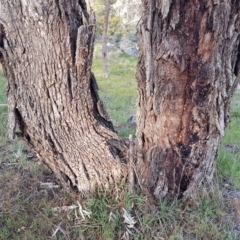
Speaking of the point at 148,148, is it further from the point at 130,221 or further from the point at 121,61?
the point at 121,61

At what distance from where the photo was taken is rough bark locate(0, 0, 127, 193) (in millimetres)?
2051

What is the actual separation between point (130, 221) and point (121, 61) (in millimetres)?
12422

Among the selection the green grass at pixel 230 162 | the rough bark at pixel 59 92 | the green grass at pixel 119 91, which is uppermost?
the rough bark at pixel 59 92

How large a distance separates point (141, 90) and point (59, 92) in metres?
0.52

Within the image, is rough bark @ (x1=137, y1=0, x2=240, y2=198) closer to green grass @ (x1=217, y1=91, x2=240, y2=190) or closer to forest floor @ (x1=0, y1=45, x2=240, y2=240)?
forest floor @ (x1=0, y1=45, x2=240, y2=240)

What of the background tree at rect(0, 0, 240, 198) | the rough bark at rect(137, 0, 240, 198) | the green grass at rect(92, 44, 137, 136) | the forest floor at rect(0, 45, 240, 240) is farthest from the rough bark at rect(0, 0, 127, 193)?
the green grass at rect(92, 44, 137, 136)

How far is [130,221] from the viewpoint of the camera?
7.07ft

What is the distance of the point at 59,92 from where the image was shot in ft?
7.09

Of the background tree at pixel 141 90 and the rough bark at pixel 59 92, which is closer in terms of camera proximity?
the background tree at pixel 141 90

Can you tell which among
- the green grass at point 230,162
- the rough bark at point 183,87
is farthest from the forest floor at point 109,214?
the rough bark at point 183,87

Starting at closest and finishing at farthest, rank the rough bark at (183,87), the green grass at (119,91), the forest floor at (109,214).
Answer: the rough bark at (183,87)
the forest floor at (109,214)
the green grass at (119,91)

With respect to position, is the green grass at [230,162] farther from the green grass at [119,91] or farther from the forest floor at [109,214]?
the green grass at [119,91]

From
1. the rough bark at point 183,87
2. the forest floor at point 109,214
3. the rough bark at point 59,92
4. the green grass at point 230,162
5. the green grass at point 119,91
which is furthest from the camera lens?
the green grass at point 119,91

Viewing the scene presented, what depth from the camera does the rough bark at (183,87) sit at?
1818 mm
